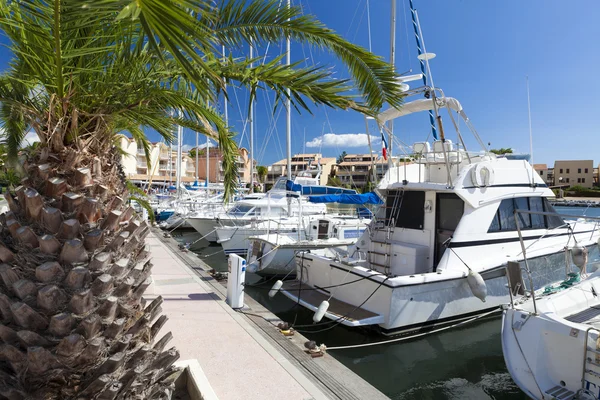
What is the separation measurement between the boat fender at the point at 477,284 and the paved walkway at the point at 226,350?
375 cm

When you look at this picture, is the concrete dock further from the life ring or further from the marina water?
the life ring

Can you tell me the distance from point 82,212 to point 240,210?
55.9 feet

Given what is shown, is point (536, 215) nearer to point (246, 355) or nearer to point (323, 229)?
point (323, 229)

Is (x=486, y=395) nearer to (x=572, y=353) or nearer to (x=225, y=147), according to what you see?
(x=572, y=353)

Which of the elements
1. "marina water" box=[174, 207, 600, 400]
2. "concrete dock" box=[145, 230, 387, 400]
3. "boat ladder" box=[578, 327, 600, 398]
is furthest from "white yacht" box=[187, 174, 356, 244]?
"boat ladder" box=[578, 327, 600, 398]

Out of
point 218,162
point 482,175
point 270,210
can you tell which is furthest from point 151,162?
point 270,210

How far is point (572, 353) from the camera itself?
4.49m

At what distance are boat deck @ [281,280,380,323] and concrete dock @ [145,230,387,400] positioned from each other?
949 mm

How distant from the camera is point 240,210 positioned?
1977 centimetres

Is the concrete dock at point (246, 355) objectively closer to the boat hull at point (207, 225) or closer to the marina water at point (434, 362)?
the marina water at point (434, 362)

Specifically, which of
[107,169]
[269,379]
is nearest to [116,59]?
[107,169]

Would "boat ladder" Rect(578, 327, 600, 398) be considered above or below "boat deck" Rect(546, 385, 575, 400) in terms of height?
above

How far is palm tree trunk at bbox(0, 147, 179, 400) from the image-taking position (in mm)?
2672

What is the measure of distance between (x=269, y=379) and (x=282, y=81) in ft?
10.8
